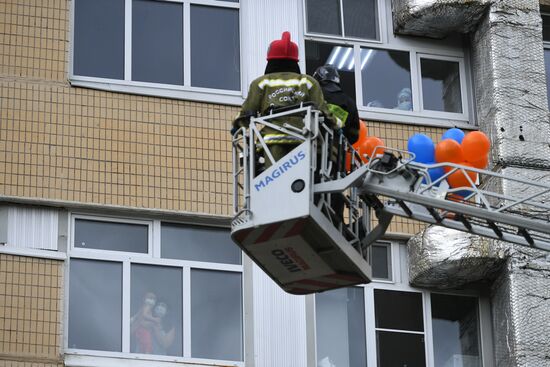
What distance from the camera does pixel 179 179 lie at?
2156 centimetres

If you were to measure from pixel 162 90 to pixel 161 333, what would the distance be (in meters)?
3.19

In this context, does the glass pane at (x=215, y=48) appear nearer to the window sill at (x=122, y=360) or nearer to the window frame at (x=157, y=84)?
the window frame at (x=157, y=84)

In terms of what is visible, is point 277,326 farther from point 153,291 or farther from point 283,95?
point 283,95

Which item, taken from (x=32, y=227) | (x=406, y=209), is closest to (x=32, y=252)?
(x=32, y=227)

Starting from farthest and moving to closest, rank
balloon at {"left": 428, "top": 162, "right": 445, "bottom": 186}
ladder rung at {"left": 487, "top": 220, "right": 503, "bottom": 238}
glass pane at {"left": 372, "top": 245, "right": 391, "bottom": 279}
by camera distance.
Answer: glass pane at {"left": 372, "top": 245, "right": 391, "bottom": 279} → balloon at {"left": 428, "top": 162, "right": 445, "bottom": 186} → ladder rung at {"left": 487, "top": 220, "right": 503, "bottom": 238}

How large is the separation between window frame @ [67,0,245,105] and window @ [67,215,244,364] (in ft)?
5.68

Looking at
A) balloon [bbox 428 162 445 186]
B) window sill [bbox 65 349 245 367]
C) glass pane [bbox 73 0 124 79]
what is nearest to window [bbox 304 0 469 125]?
glass pane [bbox 73 0 124 79]

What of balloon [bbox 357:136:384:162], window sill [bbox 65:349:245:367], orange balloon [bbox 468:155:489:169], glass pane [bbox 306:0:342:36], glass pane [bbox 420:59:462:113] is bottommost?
window sill [bbox 65:349:245:367]

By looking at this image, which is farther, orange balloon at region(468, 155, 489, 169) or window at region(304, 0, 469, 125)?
window at region(304, 0, 469, 125)

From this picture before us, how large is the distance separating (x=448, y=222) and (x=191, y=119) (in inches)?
198

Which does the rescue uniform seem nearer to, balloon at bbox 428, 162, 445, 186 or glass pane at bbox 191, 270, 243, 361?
balloon at bbox 428, 162, 445, 186

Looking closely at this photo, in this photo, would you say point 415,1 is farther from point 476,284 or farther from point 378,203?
point 378,203

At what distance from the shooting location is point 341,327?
21.8 meters

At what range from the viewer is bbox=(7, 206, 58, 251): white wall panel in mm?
20641
